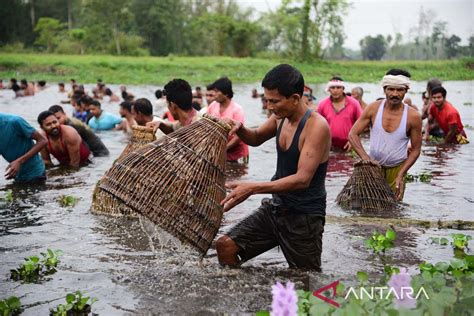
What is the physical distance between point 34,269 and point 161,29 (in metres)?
66.3

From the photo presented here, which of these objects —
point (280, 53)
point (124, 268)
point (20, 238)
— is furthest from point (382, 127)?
point (280, 53)

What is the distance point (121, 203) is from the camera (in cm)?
663

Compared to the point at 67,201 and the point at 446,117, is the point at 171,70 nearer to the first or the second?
the point at 446,117

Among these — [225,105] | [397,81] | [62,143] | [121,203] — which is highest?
[397,81]

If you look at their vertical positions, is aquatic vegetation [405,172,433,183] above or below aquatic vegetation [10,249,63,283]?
below

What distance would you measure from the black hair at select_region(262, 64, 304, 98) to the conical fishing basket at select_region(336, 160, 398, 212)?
291 centimetres

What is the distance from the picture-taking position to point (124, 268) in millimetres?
5418

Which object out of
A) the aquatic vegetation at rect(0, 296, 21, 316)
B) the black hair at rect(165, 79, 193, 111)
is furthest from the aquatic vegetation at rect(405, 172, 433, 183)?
the aquatic vegetation at rect(0, 296, 21, 316)

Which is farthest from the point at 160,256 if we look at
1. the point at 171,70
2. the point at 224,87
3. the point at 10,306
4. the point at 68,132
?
the point at 171,70

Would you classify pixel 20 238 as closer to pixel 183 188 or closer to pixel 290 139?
pixel 183 188

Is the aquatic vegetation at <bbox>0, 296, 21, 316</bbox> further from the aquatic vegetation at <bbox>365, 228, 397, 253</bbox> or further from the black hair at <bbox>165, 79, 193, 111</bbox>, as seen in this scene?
the aquatic vegetation at <bbox>365, 228, 397, 253</bbox>

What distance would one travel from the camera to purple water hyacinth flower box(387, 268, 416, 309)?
2.31m

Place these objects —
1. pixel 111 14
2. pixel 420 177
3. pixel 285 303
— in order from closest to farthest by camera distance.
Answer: pixel 285 303
pixel 420 177
pixel 111 14

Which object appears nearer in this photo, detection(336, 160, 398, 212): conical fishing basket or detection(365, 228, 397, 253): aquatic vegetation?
detection(365, 228, 397, 253): aquatic vegetation
